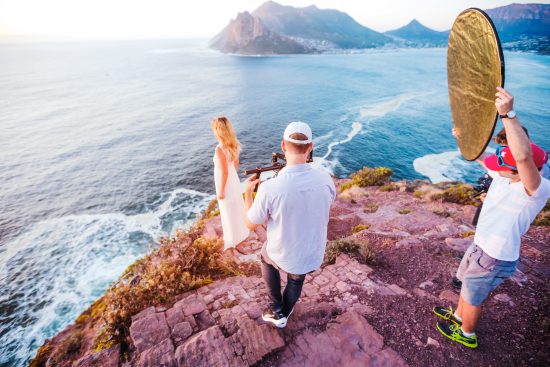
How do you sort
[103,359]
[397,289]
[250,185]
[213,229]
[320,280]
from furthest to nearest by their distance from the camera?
[213,229] < [320,280] < [397,289] < [103,359] < [250,185]

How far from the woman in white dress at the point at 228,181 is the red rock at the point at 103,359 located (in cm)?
303

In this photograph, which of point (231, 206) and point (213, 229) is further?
point (213, 229)

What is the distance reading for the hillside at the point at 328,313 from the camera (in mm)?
3430

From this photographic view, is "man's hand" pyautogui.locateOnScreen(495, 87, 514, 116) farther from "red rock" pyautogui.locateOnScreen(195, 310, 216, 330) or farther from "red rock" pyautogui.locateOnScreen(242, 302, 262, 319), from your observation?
"red rock" pyautogui.locateOnScreen(195, 310, 216, 330)

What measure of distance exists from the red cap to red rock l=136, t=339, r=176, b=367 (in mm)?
4355

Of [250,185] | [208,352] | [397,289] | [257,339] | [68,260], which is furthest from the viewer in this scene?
[68,260]

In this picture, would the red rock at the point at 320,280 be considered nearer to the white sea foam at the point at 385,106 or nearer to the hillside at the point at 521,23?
the white sea foam at the point at 385,106

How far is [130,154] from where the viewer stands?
1000 inches

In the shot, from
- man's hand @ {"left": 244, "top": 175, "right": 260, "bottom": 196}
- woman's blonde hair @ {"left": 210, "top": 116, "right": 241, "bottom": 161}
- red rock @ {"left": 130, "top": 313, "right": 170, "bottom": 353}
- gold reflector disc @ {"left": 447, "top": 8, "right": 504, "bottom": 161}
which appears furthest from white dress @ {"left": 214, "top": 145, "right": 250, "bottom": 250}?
gold reflector disc @ {"left": 447, "top": 8, "right": 504, "bottom": 161}

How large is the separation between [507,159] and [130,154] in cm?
2793

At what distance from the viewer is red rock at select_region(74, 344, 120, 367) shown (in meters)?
3.60

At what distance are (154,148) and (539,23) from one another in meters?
278

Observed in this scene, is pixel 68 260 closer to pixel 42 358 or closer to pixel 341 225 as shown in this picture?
pixel 42 358

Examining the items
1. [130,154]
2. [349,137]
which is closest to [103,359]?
[130,154]
